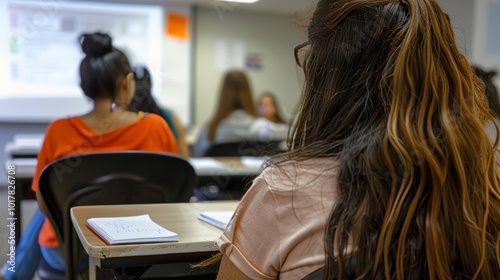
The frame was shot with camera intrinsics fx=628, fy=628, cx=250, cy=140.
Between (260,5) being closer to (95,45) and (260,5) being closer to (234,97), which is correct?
(234,97)

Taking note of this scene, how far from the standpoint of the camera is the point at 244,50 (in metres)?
7.28

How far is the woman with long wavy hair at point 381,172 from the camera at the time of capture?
91cm

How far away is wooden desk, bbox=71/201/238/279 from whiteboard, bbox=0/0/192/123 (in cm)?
475

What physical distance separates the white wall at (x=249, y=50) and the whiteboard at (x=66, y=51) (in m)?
0.18

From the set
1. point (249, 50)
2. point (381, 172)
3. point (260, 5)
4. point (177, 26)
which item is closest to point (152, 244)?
point (381, 172)

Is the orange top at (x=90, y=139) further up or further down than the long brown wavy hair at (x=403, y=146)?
further down

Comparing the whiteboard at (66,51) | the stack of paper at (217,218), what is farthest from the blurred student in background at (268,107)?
the stack of paper at (217,218)

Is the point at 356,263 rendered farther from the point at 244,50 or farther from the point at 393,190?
the point at 244,50

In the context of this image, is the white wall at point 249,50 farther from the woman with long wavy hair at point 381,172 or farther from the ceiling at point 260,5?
the woman with long wavy hair at point 381,172

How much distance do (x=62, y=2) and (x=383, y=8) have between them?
598 centimetres

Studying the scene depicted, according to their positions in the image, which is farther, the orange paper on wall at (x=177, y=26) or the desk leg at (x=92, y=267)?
the orange paper on wall at (x=177, y=26)

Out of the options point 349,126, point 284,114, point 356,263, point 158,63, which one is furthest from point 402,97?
point 284,114

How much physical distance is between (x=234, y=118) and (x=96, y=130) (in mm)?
2642

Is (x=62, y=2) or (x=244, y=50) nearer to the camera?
(x=62, y=2)
